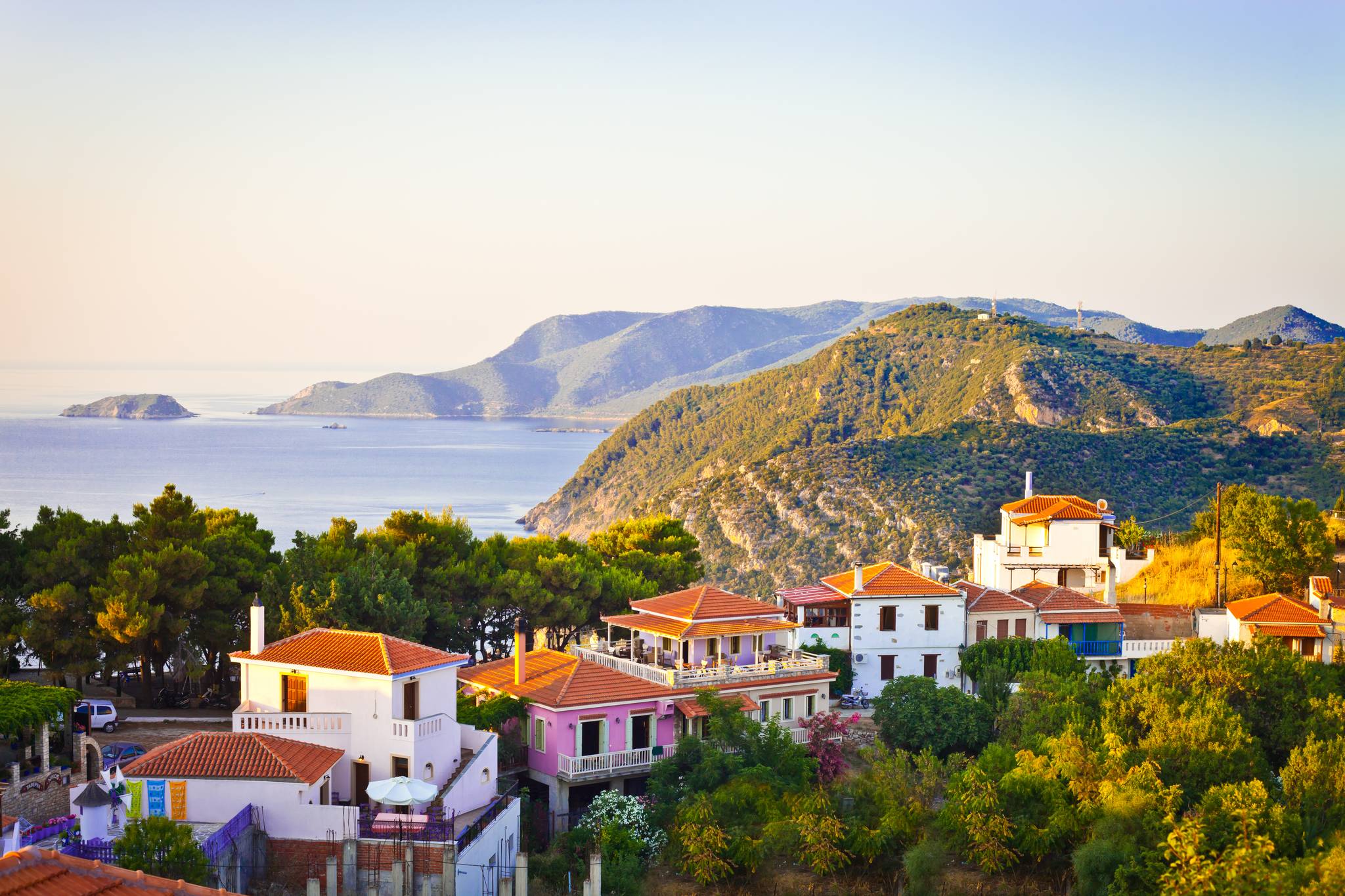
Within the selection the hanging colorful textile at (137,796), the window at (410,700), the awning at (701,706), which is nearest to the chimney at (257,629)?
the window at (410,700)

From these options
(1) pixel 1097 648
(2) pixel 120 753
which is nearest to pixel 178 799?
(2) pixel 120 753

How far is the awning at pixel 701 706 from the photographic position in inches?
1063

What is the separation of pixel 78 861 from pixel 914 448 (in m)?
69.3

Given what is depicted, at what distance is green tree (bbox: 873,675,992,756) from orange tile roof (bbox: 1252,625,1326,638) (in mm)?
9566

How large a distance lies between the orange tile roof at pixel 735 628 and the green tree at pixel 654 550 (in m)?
7.86

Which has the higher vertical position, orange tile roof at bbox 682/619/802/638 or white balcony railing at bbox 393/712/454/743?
orange tile roof at bbox 682/619/802/638

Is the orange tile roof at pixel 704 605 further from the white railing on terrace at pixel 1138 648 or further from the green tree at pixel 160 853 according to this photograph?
the green tree at pixel 160 853

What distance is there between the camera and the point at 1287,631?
1356 inches

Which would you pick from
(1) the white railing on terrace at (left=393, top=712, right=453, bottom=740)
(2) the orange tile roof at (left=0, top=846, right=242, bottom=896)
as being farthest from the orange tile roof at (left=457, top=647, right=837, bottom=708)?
(2) the orange tile roof at (left=0, top=846, right=242, bottom=896)

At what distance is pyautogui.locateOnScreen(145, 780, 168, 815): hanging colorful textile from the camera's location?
769 inches

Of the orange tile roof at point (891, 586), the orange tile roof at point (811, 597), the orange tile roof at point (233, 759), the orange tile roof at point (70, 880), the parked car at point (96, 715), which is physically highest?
the orange tile roof at point (70, 880)

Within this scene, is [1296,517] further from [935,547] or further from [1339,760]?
[935,547]

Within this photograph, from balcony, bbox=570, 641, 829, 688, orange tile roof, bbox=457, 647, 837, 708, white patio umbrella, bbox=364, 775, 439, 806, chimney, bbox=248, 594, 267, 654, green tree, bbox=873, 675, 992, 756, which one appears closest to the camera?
white patio umbrella, bbox=364, 775, 439, 806

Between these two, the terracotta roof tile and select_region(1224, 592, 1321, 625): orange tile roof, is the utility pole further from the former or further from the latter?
the terracotta roof tile
